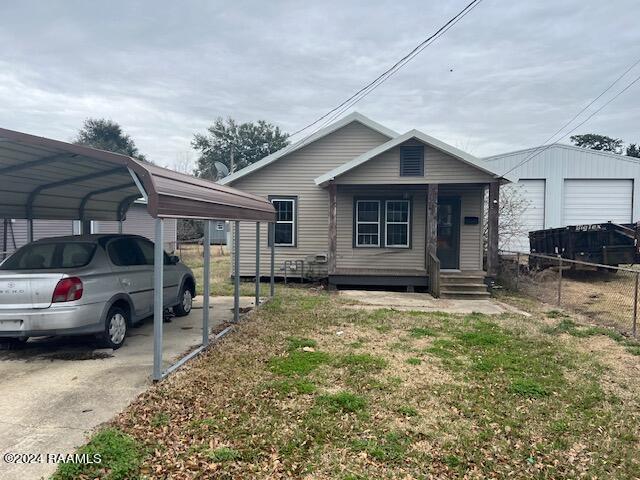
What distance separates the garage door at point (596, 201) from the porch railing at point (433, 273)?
40.5 ft

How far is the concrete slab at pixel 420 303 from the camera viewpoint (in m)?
9.37

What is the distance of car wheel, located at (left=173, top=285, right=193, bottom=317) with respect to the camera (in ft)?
26.4

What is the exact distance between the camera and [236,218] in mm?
6773

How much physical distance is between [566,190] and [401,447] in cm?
2080

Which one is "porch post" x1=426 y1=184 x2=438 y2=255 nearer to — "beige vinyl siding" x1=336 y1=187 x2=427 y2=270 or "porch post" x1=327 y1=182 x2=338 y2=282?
"beige vinyl siding" x1=336 y1=187 x2=427 y2=270

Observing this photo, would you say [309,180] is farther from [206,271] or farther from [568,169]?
[568,169]

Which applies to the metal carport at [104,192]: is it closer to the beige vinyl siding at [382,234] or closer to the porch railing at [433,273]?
the beige vinyl siding at [382,234]

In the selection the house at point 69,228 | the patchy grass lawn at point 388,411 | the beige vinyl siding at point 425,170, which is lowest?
the patchy grass lawn at point 388,411

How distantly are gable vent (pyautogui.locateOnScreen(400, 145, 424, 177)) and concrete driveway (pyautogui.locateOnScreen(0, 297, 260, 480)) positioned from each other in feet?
23.3

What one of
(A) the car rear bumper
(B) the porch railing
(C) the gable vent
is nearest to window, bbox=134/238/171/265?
(A) the car rear bumper

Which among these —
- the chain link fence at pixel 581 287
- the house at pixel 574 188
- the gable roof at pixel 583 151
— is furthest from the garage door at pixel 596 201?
the chain link fence at pixel 581 287

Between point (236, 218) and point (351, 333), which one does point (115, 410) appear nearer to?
point (236, 218)

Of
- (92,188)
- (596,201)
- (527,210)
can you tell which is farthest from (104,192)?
(596,201)

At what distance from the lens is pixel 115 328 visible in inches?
230
